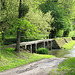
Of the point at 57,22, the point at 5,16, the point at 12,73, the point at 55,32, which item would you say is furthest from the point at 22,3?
the point at 55,32

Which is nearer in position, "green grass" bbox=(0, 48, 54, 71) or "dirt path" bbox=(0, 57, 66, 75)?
"dirt path" bbox=(0, 57, 66, 75)

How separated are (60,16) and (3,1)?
23.1 m

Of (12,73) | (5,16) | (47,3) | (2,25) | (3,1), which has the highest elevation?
(47,3)

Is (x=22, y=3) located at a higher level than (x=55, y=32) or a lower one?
higher

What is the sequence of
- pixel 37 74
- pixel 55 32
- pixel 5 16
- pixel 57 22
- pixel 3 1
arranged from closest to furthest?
pixel 37 74, pixel 5 16, pixel 3 1, pixel 57 22, pixel 55 32

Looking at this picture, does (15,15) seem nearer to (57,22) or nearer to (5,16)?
(5,16)

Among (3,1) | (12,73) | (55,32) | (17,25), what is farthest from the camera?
(55,32)

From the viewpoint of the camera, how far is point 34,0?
55.4 feet

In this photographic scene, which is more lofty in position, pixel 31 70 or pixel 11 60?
pixel 31 70

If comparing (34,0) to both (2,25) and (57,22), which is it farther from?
(57,22)

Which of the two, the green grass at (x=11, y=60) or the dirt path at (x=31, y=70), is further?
the green grass at (x=11, y=60)

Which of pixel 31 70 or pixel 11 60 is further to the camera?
pixel 11 60

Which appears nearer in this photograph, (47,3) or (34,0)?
(34,0)

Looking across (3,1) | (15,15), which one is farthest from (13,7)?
(3,1)
